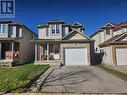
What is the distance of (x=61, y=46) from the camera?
84.7 feet

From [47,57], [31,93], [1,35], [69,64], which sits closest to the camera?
[31,93]

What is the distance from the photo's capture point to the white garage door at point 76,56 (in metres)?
25.4

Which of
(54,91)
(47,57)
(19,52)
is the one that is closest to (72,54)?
(47,57)

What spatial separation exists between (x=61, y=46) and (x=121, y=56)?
8031 millimetres

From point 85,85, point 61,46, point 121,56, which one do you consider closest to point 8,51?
point 61,46

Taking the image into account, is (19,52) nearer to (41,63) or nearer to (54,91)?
(41,63)

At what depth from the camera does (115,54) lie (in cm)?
2322

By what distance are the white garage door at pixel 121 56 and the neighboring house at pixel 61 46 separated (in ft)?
12.6

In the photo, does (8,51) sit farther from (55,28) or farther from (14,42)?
(55,28)

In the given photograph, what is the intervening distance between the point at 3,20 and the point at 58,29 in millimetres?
9082

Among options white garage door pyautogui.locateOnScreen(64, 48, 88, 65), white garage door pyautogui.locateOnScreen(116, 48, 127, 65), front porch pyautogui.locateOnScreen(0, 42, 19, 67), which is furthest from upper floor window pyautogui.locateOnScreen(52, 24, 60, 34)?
white garage door pyautogui.locateOnScreen(116, 48, 127, 65)

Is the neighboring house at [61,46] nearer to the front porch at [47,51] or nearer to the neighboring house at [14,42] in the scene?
the front porch at [47,51]

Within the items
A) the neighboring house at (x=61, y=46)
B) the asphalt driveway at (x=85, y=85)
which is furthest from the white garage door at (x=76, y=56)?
the asphalt driveway at (x=85, y=85)

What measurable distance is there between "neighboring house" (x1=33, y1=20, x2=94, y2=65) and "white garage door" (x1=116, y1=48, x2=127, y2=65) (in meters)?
3.86
